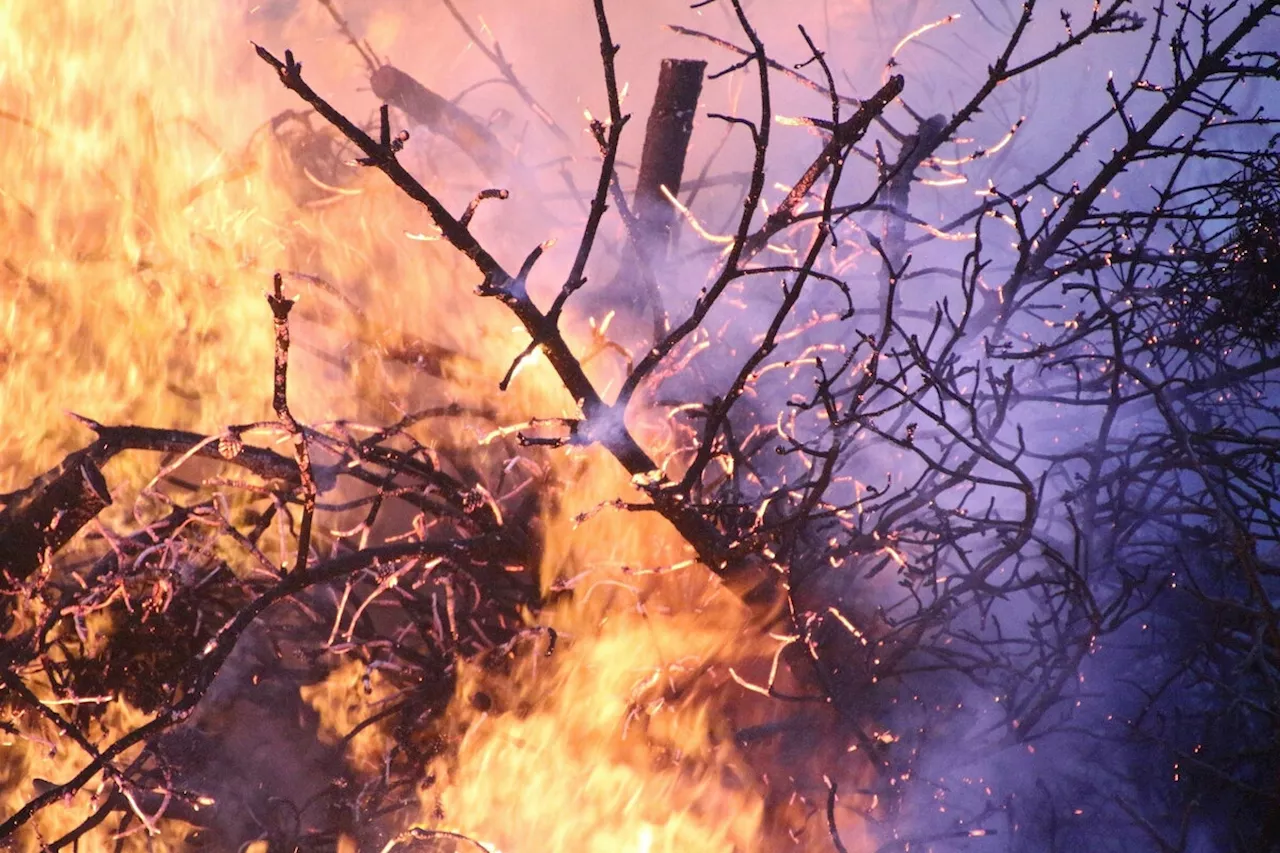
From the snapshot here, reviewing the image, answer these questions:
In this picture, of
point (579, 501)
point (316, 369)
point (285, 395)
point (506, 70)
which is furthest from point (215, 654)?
point (506, 70)

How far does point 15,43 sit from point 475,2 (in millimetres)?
2797

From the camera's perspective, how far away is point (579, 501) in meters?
4.11

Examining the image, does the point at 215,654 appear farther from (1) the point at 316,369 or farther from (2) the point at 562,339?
(1) the point at 316,369

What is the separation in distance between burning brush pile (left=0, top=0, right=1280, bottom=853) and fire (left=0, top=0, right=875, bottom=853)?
0.02 meters

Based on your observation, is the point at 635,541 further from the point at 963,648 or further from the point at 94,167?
the point at 94,167

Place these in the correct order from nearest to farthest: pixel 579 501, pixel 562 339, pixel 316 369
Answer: pixel 562 339 < pixel 579 501 < pixel 316 369

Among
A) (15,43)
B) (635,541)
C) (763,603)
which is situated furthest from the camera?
(15,43)

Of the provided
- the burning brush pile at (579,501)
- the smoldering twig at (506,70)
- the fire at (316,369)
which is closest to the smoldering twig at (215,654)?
the burning brush pile at (579,501)

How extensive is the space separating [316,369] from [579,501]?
1902 mm

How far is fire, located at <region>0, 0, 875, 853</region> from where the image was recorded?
3781 mm

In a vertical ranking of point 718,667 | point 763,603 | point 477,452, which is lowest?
point 718,667

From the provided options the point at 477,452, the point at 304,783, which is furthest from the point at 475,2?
the point at 304,783

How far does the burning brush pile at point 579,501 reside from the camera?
3225mm

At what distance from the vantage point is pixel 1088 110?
6457 millimetres
